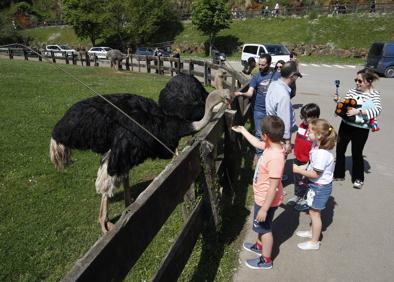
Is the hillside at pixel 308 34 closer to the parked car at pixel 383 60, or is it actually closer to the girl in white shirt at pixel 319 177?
the parked car at pixel 383 60

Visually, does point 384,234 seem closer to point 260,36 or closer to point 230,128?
point 230,128

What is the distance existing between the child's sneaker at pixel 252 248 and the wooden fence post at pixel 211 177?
13.5 inches

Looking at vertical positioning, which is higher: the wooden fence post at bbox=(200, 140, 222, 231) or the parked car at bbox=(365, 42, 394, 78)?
the wooden fence post at bbox=(200, 140, 222, 231)

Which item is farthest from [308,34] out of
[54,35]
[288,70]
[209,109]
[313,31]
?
[54,35]

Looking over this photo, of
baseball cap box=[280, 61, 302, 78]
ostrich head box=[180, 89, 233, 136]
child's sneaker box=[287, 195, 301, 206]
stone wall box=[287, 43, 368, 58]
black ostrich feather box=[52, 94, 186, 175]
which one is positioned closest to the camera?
black ostrich feather box=[52, 94, 186, 175]

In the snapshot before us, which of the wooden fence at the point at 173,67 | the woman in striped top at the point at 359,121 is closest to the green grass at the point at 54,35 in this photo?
the wooden fence at the point at 173,67

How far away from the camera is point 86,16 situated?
52781 millimetres

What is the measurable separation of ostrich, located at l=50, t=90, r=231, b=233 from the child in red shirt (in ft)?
3.28

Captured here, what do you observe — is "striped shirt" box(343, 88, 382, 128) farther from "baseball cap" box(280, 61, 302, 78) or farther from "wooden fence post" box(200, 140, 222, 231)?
"wooden fence post" box(200, 140, 222, 231)

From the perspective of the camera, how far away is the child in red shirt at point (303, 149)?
16.7 ft

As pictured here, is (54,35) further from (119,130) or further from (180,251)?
(180,251)

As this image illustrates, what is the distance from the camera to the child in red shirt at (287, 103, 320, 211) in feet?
16.7

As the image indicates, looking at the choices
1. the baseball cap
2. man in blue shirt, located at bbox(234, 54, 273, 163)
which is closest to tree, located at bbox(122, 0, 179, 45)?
man in blue shirt, located at bbox(234, 54, 273, 163)

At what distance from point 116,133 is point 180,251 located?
186cm
